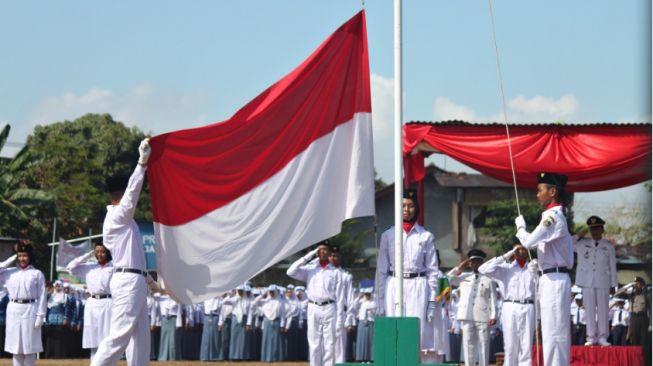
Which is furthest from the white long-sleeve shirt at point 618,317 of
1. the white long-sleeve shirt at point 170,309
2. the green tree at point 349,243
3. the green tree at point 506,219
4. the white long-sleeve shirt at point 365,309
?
the green tree at point 349,243

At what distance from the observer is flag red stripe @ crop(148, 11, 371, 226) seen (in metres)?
11.2

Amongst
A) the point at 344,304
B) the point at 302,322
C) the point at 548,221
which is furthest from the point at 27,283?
the point at 302,322

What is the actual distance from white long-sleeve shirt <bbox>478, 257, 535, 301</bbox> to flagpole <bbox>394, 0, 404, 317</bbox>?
8838 mm

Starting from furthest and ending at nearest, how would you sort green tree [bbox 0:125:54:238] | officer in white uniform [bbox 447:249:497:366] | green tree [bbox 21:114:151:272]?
green tree [bbox 21:114:151:272]
green tree [bbox 0:125:54:238]
officer in white uniform [bbox 447:249:497:366]

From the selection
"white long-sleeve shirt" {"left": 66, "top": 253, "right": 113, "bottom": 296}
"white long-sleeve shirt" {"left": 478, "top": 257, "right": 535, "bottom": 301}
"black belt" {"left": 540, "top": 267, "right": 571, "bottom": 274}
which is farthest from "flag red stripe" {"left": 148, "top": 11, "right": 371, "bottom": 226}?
"white long-sleeve shirt" {"left": 478, "top": 257, "right": 535, "bottom": 301}

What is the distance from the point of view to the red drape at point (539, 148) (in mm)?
15711

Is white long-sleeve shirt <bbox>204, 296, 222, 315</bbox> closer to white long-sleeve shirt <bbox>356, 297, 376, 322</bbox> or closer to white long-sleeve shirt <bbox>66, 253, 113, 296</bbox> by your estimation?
white long-sleeve shirt <bbox>356, 297, 376, 322</bbox>

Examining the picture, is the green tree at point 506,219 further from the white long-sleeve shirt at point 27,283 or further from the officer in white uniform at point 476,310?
the white long-sleeve shirt at point 27,283

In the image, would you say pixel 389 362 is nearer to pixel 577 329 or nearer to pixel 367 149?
pixel 367 149

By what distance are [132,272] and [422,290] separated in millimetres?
3434

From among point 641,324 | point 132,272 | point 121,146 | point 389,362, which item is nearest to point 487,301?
point 132,272

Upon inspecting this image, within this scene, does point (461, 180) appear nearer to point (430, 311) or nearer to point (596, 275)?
point (596, 275)

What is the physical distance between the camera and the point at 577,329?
1104 inches

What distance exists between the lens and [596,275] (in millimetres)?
16781
